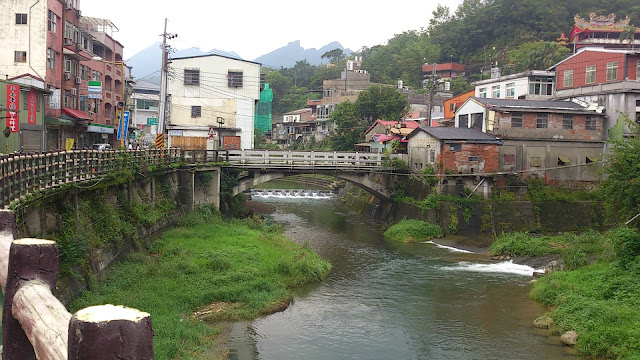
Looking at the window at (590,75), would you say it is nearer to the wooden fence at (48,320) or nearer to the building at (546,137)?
the building at (546,137)

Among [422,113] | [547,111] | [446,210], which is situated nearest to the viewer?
[446,210]

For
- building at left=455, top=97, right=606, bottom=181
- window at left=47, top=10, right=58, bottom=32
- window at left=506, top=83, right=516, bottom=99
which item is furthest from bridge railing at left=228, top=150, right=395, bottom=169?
window at left=506, top=83, right=516, bottom=99

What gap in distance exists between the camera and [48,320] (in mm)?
3104

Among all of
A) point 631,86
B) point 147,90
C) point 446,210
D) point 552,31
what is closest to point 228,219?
point 446,210

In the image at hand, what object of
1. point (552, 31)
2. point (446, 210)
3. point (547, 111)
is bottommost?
point (446, 210)

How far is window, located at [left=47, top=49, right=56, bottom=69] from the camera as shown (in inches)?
1417

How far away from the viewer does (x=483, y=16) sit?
84125 mm

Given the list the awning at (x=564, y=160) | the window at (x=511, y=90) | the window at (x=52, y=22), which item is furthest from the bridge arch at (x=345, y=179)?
the window at (x=52, y=22)

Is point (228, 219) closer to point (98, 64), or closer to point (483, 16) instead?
point (98, 64)

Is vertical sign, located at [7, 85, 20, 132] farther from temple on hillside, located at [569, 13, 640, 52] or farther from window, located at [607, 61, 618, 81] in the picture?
temple on hillside, located at [569, 13, 640, 52]

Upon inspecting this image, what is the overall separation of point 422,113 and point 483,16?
2393 cm

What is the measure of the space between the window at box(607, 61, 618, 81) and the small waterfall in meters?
28.6

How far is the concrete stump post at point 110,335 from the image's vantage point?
7.18 feet

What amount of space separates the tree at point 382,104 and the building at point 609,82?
21623 mm
